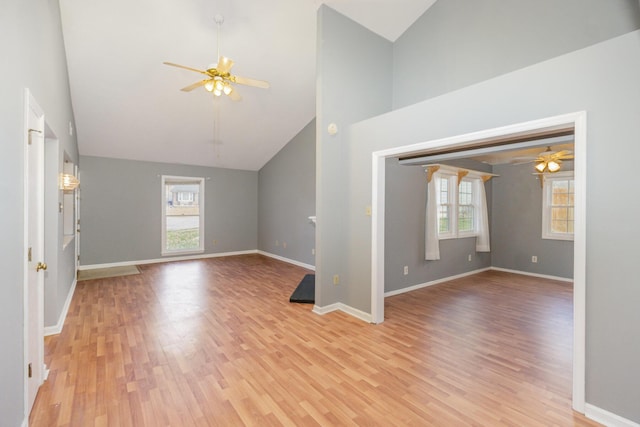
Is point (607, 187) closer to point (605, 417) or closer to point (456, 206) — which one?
point (605, 417)

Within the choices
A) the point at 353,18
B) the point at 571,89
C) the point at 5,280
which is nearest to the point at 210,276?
the point at 5,280

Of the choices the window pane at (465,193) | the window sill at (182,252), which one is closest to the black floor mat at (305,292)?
the window pane at (465,193)

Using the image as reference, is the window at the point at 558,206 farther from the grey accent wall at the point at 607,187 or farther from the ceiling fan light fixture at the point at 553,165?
the grey accent wall at the point at 607,187

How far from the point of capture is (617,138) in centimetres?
183

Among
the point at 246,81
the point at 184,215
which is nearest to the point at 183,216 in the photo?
the point at 184,215

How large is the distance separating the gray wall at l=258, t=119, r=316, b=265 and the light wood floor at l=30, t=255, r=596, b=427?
2556 mm

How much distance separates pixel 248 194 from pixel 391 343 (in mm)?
6557

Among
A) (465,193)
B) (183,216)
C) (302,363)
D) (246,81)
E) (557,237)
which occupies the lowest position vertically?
(302,363)

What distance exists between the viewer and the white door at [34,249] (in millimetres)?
1919

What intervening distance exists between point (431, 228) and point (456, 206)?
3.92 feet

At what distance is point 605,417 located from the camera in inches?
73.6

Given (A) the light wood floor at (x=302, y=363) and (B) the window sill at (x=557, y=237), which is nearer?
(A) the light wood floor at (x=302, y=363)

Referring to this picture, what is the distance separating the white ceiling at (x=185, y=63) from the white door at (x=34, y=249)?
2.33m

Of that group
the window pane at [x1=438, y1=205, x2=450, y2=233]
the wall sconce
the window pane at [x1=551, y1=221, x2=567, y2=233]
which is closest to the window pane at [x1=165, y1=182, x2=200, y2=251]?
the wall sconce
